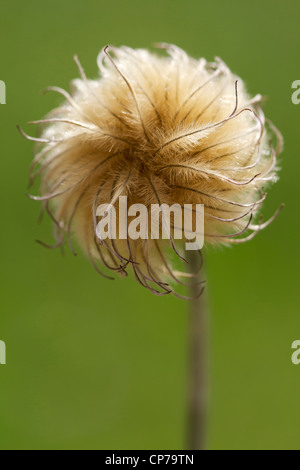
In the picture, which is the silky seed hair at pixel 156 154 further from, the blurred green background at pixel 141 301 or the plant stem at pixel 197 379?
the blurred green background at pixel 141 301

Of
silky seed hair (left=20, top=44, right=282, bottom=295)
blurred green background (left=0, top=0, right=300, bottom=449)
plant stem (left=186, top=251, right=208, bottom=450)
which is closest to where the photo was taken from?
silky seed hair (left=20, top=44, right=282, bottom=295)

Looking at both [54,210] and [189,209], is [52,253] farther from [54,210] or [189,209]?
[189,209]

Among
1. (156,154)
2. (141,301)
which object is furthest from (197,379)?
(141,301)

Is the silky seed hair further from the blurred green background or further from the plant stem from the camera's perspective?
the blurred green background

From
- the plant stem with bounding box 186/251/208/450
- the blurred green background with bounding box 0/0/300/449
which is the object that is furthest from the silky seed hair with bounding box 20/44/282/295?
the blurred green background with bounding box 0/0/300/449

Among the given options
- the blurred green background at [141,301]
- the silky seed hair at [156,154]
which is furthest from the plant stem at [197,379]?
the blurred green background at [141,301]

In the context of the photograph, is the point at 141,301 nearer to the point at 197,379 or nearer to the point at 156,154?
the point at 197,379

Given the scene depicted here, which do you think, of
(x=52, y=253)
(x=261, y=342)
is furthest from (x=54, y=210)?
(x=261, y=342)
